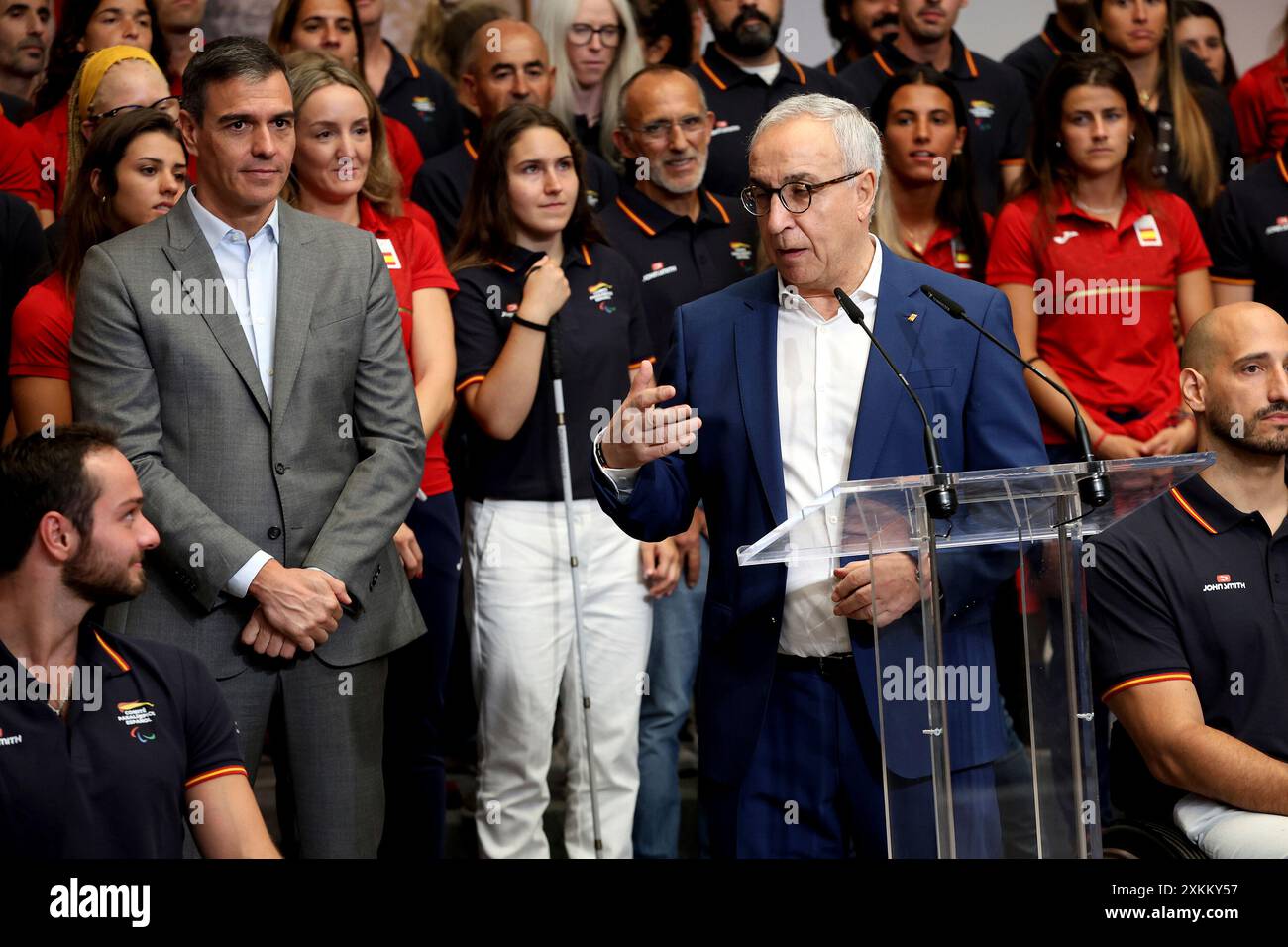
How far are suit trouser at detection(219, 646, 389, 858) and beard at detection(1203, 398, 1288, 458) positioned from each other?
1874 mm

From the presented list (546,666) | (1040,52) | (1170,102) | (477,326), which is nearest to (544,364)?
(477,326)

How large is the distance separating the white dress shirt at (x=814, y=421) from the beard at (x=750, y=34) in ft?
8.29

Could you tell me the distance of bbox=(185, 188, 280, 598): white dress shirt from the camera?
10.9 feet

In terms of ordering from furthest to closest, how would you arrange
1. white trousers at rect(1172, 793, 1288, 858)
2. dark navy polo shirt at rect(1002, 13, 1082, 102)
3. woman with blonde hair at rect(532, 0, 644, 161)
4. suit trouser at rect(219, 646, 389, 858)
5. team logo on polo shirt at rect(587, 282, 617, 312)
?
dark navy polo shirt at rect(1002, 13, 1082, 102) → woman with blonde hair at rect(532, 0, 644, 161) → team logo on polo shirt at rect(587, 282, 617, 312) → suit trouser at rect(219, 646, 389, 858) → white trousers at rect(1172, 793, 1288, 858)

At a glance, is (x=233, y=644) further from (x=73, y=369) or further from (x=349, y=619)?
(x=73, y=369)

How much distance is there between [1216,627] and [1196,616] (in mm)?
43

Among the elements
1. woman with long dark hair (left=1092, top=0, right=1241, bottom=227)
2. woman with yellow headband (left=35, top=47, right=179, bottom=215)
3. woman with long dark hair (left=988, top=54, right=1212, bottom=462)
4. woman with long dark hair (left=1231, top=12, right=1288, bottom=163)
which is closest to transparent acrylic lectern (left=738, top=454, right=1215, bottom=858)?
woman with long dark hair (left=988, top=54, right=1212, bottom=462)

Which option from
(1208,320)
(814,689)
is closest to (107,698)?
(814,689)

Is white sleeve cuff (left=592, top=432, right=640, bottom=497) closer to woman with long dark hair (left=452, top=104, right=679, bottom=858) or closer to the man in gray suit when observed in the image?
the man in gray suit

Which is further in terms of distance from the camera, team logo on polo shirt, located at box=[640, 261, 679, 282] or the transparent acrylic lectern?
team logo on polo shirt, located at box=[640, 261, 679, 282]

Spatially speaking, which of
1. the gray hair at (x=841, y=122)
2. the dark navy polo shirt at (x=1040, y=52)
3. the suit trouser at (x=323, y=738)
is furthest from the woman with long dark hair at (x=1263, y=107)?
the suit trouser at (x=323, y=738)

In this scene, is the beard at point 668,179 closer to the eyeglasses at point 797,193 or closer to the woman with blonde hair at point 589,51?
the woman with blonde hair at point 589,51
